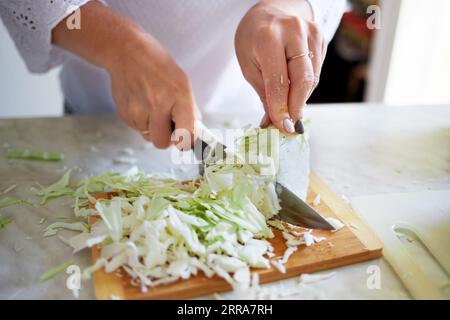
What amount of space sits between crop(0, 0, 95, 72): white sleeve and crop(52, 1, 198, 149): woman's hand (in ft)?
0.12

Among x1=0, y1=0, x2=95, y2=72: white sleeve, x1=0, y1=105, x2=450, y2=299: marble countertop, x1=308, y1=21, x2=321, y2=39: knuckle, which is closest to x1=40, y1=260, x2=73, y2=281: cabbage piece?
x1=0, y1=105, x2=450, y2=299: marble countertop

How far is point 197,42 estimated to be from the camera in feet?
4.96

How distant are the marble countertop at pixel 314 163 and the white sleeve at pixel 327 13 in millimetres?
360

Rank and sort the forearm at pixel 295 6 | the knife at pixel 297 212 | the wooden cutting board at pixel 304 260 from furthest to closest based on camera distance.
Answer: the forearm at pixel 295 6 < the knife at pixel 297 212 < the wooden cutting board at pixel 304 260

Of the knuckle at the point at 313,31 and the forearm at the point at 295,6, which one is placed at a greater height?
the forearm at the point at 295,6

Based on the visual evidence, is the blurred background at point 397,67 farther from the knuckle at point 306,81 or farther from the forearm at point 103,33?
the knuckle at point 306,81

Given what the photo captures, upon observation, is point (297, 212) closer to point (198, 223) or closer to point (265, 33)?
point (198, 223)

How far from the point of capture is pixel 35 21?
126 centimetres

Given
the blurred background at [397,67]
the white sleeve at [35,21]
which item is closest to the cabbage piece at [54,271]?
the white sleeve at [35,21]

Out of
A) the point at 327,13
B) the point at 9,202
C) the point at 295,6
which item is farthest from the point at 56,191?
the point at 327,13

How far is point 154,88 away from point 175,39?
0.35 m

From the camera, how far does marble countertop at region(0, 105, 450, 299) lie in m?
0.97

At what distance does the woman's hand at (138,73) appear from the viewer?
1.19 meters

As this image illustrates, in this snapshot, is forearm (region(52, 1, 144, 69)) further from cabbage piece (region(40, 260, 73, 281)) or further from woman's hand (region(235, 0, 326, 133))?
cabbage piece (region(40, 260, 73, 281))
